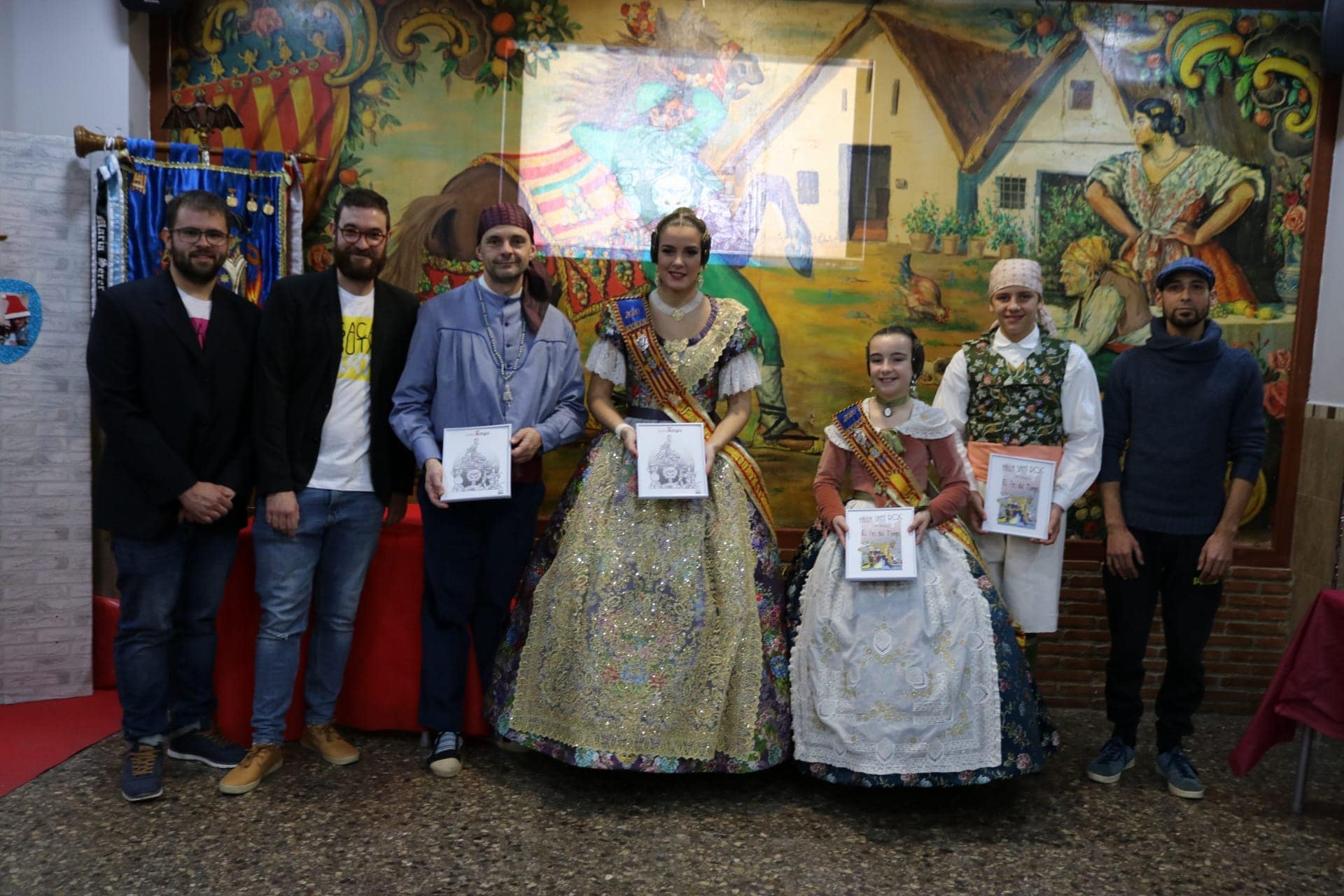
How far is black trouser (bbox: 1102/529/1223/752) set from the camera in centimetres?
296

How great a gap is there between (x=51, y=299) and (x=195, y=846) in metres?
1.96

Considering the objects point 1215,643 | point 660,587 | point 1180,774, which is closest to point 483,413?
point 660,587

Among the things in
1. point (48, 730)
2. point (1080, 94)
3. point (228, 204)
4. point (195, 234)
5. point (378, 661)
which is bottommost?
point (48, 730)

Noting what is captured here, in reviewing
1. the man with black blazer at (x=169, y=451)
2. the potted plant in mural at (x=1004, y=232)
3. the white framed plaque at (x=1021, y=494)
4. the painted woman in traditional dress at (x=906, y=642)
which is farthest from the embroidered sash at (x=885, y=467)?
the man with black blazer at (x=169, y=451)

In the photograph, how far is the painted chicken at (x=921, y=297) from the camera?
381cm

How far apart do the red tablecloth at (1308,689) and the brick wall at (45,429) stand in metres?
3.81

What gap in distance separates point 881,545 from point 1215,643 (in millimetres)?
1982

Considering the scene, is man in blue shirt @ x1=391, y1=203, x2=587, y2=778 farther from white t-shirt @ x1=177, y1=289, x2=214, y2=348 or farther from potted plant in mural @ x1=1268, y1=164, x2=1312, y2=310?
potted plant in mural @ x1=1268, y1=164, x2=1312, y2=310

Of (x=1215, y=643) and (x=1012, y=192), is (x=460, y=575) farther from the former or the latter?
(x=1215, y=643)

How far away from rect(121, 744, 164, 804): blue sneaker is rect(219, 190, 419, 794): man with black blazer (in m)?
0.17

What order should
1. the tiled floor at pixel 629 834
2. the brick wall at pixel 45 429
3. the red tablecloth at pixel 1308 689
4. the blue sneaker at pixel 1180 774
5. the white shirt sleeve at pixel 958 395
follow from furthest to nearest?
the brick wall at pixel 45 429
the white shirt sleeve at pixel 958 395
the blue sneaker at pixel 1180 774
the red tablecloth at pixel 1308 689
the tiled floor at pixel 629 834

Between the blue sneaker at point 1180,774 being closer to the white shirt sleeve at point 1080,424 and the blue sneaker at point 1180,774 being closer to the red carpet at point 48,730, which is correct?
the white shirt sleeve at point 1080,424

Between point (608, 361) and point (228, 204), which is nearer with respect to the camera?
point (608, 361)

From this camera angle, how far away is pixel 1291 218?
3.77 metres
